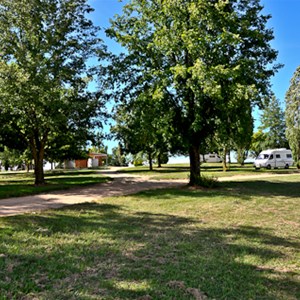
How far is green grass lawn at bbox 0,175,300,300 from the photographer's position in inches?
144

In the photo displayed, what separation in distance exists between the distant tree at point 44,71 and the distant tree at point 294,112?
19.5 meters

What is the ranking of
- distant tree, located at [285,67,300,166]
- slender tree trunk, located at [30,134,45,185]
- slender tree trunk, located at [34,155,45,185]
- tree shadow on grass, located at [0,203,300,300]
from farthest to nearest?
distant tree, located at [285,67,300,166]
slender tree trunk, located at [30,134,45,185]
slender tree trunk, located at [34,155,45,185]
tree shadow on grass, located at [0,203,300,300]

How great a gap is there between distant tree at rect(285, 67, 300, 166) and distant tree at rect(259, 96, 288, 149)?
608 inches

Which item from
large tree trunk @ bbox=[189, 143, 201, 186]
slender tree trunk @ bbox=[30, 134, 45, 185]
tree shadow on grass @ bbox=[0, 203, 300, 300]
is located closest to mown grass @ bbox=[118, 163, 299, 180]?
large tree trunk @ bbox=[189, 143, 201, 186]

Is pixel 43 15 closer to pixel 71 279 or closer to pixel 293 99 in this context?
pixel 71 279

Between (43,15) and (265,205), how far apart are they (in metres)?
12.9

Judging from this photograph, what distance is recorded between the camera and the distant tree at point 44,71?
13055mm

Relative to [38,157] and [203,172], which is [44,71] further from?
[203,172]

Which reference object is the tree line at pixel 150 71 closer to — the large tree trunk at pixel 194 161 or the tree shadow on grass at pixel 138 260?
the large tree trunk at pixel 194 161

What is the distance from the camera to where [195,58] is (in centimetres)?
1252

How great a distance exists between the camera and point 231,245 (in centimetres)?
551

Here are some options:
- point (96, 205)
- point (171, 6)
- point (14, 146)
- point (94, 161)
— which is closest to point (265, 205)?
point (96, 205)

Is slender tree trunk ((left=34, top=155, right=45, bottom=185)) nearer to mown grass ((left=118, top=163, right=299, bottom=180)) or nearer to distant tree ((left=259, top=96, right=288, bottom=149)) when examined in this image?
mown grass ((left=118, top=163, right=299, bottom=180))

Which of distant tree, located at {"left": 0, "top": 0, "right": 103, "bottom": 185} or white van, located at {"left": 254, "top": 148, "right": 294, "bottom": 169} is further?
white van, located at {"left": 254, "top": 148, "right": 294, "bottom": 169}
